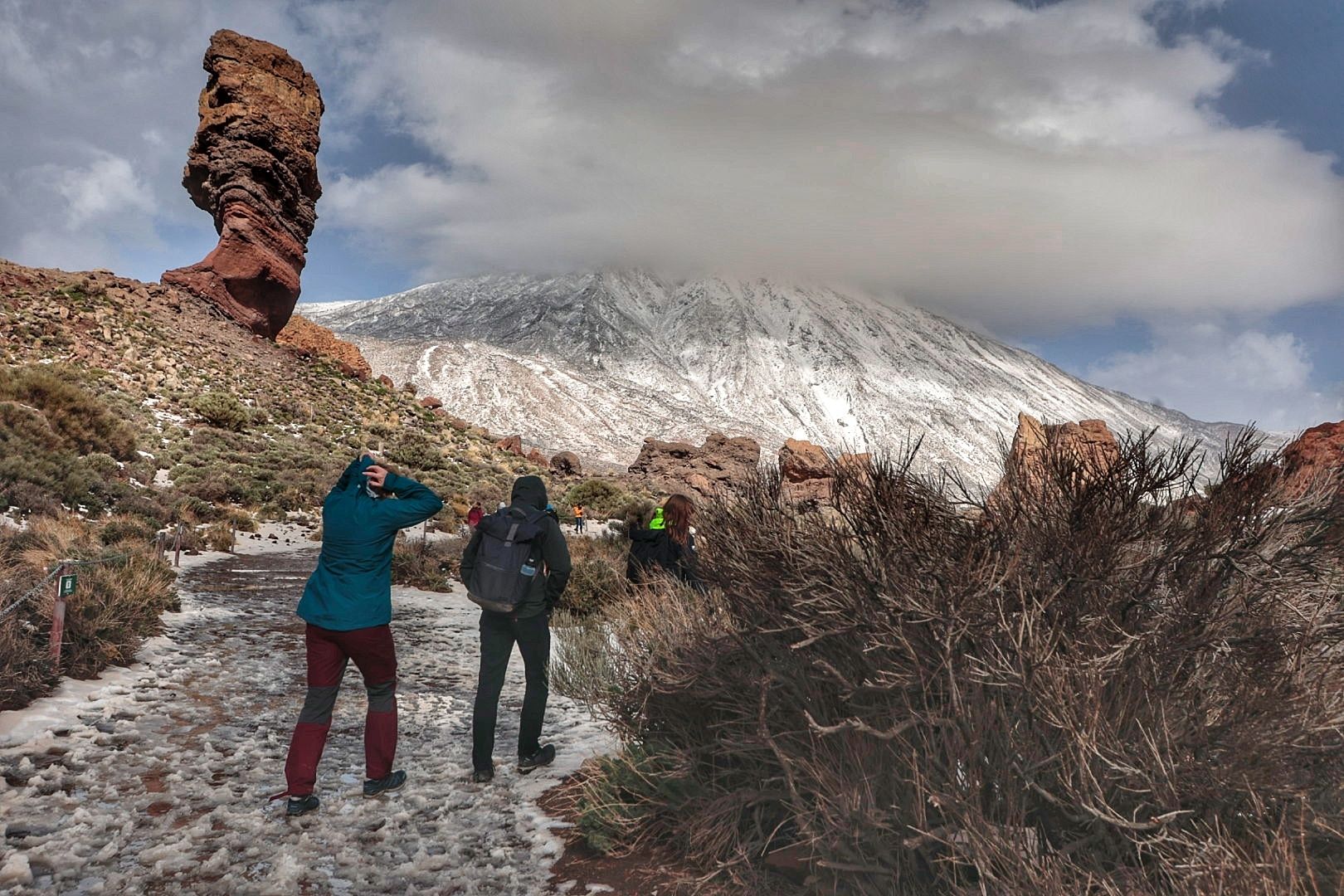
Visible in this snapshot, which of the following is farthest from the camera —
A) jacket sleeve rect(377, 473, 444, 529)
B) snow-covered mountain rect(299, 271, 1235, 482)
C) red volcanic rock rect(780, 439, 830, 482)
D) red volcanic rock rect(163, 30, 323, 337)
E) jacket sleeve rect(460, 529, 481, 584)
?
snow-covered mountain rect(299, 271, 1235, 482)

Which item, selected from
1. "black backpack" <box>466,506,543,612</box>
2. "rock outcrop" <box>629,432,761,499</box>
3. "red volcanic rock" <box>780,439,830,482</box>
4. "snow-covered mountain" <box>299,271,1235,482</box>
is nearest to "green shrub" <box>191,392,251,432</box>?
"rock outcrop" <box>629,432,761,499</box>

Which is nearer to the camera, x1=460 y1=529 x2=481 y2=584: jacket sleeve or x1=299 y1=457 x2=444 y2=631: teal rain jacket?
x1=299 y1=457 x2=444 y2=631: teal rain jacket

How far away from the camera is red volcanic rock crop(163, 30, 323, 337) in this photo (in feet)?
121

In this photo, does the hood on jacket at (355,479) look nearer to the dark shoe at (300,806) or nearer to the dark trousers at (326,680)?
the dark trousers at (326,680)

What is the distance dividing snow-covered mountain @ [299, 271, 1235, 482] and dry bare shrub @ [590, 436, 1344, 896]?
73512 mm

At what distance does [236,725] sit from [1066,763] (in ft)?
18.6

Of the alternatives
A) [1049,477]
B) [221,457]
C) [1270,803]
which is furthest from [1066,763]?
[221,457]

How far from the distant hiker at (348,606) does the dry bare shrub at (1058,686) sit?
2253 mm

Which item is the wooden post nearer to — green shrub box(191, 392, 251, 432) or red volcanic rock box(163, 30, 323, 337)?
green shrub box(191, 392, 251, 432)

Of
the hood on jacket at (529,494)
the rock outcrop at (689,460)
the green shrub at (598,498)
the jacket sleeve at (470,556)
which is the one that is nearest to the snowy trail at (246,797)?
the jacket sleeve at (470,556)

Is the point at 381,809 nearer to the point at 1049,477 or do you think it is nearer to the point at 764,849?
the point at 764,849

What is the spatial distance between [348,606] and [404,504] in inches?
25.1

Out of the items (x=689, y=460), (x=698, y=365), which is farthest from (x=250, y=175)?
(x=698, y=365)

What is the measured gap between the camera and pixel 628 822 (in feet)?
12.3
